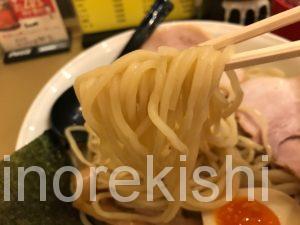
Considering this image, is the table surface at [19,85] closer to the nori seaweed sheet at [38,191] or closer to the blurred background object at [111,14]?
the blurred background object at [111,14]

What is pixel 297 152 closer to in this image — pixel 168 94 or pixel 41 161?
pixel 168 94

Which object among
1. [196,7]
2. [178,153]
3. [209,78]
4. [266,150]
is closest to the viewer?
[209,78]

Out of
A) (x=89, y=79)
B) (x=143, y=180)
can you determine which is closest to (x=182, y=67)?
(x=89, y=79)

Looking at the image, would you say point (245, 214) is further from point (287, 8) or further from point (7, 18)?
point (7, 18)

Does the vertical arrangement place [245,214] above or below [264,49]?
below

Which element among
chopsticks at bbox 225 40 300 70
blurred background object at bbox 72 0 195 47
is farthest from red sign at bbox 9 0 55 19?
chopsticks at bbox 225 40 300 70

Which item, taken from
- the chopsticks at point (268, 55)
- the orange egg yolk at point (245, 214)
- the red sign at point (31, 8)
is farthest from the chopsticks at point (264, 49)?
the red sign at point (31, 8)

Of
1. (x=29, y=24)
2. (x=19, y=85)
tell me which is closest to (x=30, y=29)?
(x=29, y=24)
